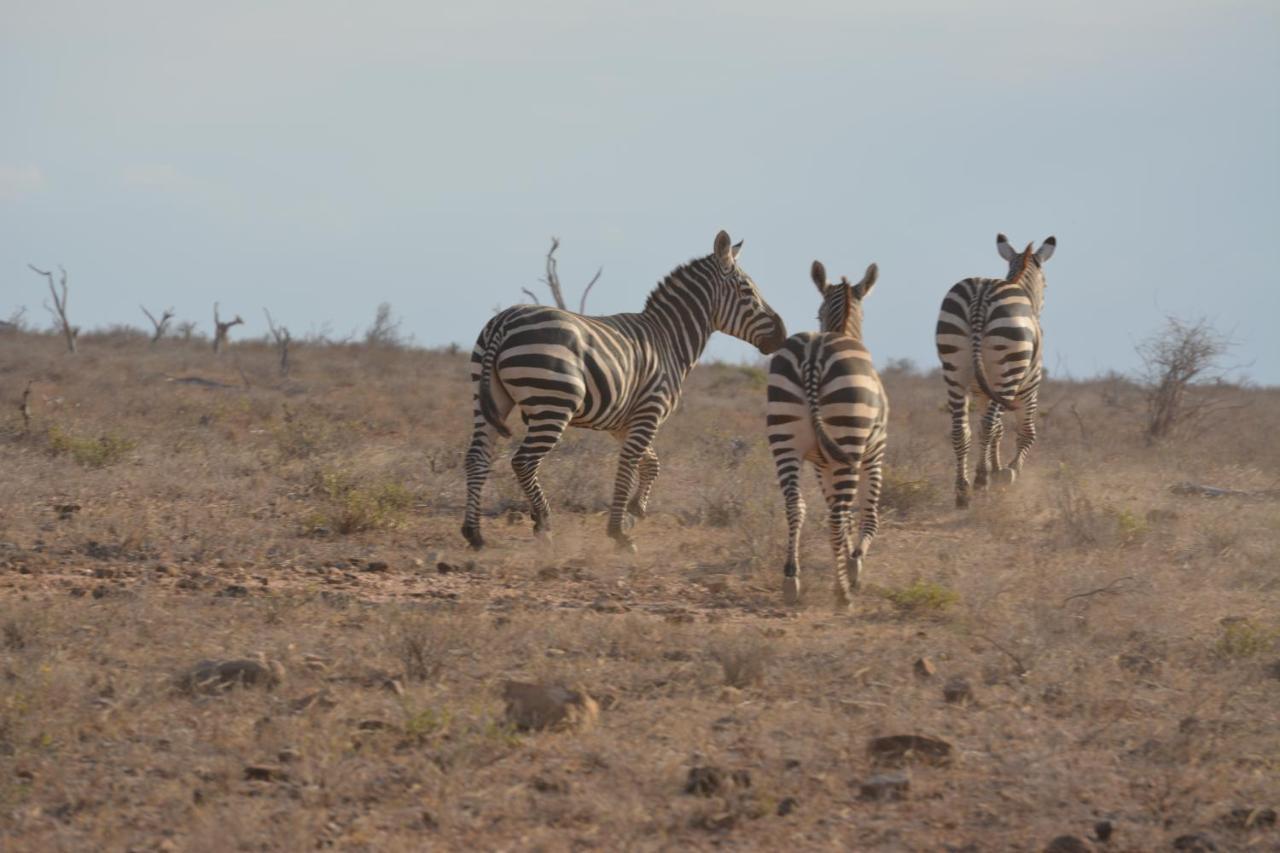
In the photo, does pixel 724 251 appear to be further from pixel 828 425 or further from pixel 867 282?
pixel 828 425

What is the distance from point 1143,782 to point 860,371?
3.54 metres

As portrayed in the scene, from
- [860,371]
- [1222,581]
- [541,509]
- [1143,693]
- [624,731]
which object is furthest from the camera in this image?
[541,509]

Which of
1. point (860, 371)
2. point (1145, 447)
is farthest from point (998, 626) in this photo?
point (1145, 447)

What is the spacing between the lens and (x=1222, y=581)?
30.1ft

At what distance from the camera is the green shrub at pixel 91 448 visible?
1260cm

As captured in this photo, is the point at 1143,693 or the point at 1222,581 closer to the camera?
the point at 1143,693

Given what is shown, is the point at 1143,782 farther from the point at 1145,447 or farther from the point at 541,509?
the point at 1145,447

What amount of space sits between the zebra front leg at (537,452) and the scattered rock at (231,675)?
3991 mm

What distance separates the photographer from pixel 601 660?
663 centimetres

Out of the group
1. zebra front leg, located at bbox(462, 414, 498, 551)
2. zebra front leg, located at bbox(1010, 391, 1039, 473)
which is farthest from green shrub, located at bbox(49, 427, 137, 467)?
zebra front leg, located at bbox(1010, 391, 1039, 473)

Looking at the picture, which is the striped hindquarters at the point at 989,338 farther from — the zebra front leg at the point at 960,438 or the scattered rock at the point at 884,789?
the scattered rock at the point at 884,789

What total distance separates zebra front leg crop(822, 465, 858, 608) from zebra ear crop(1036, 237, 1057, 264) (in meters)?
6.40

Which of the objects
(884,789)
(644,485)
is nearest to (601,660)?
(884,789)

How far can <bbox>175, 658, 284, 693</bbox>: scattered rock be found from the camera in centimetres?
598
